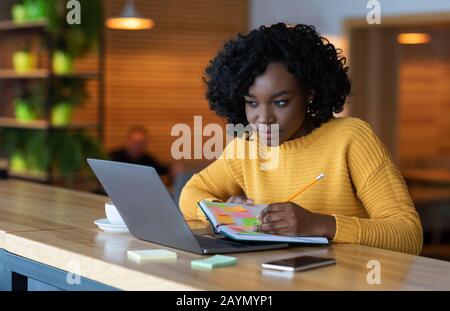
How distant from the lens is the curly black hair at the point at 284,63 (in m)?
2.38

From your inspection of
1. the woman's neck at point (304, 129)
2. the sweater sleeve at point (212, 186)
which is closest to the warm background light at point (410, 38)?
the sweater sleeve at point (212, 186)

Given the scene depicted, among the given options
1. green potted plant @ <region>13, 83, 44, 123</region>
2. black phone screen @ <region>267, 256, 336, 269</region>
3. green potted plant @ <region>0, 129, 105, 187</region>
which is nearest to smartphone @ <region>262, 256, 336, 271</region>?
black phone screen @ <region>267, 256, 336, 269</region>

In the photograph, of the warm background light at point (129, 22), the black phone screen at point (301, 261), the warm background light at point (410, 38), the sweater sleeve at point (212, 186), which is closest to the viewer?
the black phone screen at point (301, 261)

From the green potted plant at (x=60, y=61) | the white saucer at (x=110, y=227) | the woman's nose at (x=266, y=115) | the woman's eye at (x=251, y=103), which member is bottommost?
the white saucer at (x=110, y=227)

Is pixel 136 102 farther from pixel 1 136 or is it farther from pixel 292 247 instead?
pixel 292 247

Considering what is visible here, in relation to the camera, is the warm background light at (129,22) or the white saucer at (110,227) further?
the warm background light at (129,22)

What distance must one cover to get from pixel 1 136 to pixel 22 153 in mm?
371

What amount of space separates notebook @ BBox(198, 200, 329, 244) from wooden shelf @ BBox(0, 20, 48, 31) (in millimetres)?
4589

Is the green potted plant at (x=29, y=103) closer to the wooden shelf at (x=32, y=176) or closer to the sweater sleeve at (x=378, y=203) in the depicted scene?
the wooden shelf at (x=32, y=176)

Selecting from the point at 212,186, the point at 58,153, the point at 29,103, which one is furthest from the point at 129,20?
the point at 212,186

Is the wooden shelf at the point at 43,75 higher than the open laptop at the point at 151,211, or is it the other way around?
the wooden shelf at the point at 43,75

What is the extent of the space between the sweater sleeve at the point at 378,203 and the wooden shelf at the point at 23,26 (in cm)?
463
